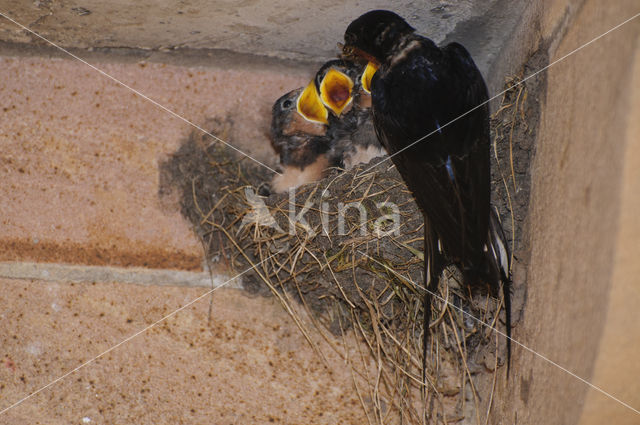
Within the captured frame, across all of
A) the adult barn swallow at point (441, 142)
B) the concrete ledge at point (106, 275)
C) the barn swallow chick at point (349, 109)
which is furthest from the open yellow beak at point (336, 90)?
the concrete ledge at point (106, 275)

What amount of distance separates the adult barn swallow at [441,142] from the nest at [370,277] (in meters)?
0.07

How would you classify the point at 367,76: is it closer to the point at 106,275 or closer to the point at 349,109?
the point at 349,109

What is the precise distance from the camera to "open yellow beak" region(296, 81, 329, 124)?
1627mm

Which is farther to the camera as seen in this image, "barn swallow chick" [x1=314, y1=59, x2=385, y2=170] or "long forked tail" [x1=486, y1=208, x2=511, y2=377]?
"barn swallow chick" [x1=314, y1=59, x2=385, y2=170]

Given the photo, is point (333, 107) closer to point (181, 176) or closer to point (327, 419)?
point (181, 176)

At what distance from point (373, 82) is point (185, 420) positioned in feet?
2.65

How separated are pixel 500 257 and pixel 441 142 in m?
0.23

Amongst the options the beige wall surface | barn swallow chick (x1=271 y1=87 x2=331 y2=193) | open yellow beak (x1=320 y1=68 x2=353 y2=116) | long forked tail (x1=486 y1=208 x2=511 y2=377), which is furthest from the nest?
open yellow beak (x1=320 y1=68 x2=353 y2=116)

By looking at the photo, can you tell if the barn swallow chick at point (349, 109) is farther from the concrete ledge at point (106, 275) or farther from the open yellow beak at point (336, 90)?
the concrete ledge at point (106, 275)

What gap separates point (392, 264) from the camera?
123cm

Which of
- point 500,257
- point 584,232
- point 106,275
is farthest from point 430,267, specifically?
point 106,275

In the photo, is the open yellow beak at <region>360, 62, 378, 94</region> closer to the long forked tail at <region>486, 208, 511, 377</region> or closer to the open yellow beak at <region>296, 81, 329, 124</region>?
the open yellow beak at <region>296, 81, 329, 124</region>

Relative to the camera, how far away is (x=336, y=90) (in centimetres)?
167

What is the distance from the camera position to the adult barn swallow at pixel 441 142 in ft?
3.49
